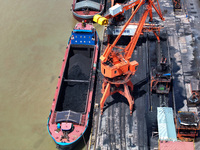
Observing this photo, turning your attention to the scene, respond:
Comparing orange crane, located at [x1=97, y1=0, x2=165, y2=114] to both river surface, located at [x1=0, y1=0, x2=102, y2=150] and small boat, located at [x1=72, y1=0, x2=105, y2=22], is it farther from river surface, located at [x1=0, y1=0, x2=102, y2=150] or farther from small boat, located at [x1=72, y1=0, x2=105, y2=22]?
small boat, located at [x1=72, y1=0, x2=105, y2=22]

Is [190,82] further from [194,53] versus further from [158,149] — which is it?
[158,149]

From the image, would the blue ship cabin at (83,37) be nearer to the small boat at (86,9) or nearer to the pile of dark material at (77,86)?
the pile of dark material at (77,86)

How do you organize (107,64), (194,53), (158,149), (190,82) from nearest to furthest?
(158,149) → (107,64) → (190,82) → (194,53)

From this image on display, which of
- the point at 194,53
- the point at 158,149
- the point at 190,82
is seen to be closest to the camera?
the point at 158,149

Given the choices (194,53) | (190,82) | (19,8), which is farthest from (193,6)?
Answer: (19,8)

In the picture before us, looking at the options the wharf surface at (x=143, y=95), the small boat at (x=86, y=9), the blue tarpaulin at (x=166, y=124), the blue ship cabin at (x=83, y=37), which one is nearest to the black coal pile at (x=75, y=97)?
the wharf surface at (x=143, y=95)

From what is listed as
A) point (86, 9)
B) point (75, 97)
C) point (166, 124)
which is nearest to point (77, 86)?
point (75, 97)

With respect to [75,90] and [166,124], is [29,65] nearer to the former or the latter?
[75,90]
